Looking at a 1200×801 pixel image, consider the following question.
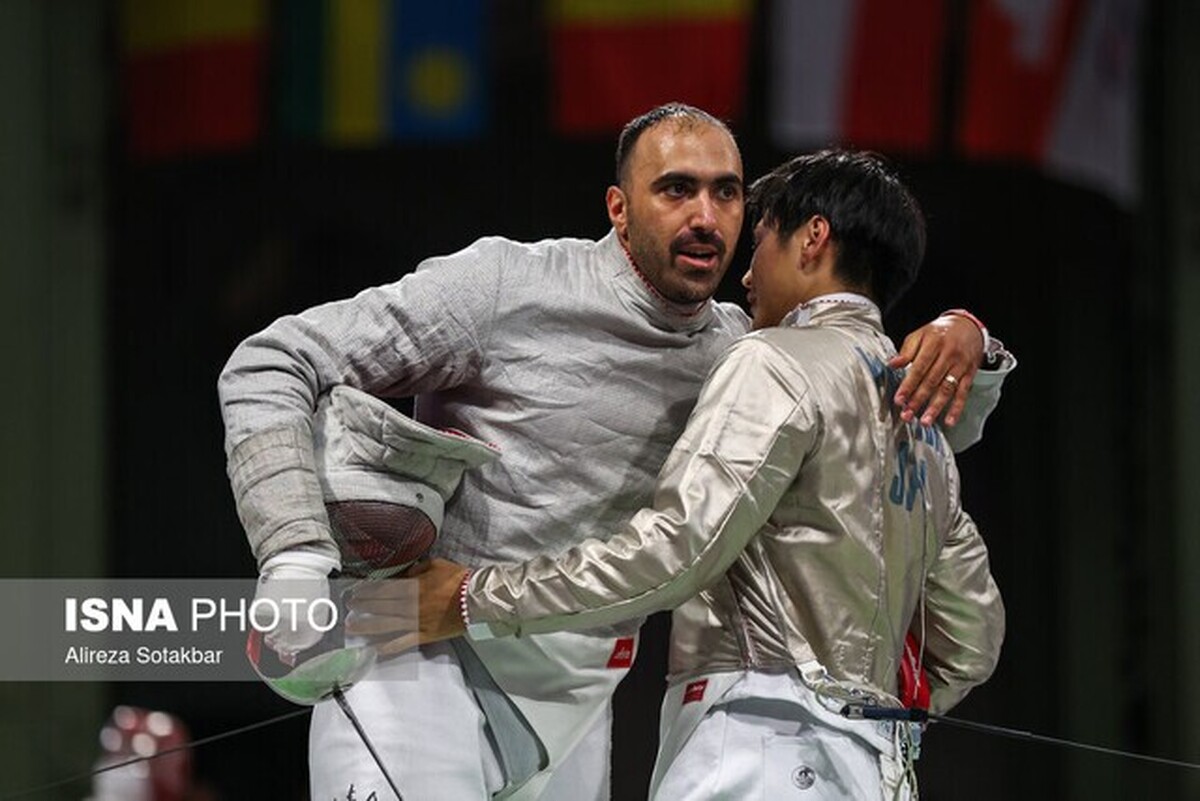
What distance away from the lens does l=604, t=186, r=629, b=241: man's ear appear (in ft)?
6.44

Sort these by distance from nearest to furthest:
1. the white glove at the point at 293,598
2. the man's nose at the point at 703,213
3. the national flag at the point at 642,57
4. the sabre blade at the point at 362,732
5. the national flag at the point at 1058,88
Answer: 1. the white glove at the point at 293,598
2. the sabre blade at the point at 362,732
3. the man's nose at the point at 703,213
4. the national flag at the point at 642,57
5. the national flag at the point at 1058,88

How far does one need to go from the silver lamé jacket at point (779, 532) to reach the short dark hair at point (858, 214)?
0.17ft

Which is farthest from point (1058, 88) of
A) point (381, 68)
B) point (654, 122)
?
point (654, 122)

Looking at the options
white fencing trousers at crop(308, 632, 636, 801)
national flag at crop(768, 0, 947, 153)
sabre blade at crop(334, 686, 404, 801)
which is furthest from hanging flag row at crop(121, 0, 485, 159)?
sabre blade at crop(334, 686, 404, 801)

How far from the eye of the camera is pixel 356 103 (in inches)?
142

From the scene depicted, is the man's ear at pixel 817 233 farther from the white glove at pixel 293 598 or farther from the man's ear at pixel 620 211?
the white glove at pixel 293 598

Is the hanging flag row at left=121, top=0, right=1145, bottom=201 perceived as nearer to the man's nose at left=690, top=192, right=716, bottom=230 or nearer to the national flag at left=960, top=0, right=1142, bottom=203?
the national flag at left=960, top=0, right=1142, bottom=203

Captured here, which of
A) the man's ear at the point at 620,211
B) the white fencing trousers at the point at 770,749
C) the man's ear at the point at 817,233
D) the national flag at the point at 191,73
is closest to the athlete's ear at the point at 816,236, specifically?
the man's ear at the point at 817,233

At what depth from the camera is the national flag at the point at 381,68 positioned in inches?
140

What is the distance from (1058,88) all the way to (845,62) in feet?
1.50

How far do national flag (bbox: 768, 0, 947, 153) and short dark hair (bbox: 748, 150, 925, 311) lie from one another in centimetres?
173

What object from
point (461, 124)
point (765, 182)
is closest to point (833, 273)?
point (765, 182)

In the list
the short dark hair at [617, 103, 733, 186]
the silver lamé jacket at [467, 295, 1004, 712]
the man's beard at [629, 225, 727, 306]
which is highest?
the short dark hair at [617, 103, 733, 186]

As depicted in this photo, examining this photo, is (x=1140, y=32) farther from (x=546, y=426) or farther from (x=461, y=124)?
(x=546, y=426)
